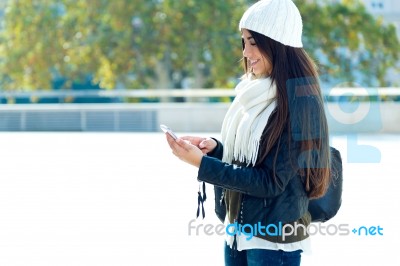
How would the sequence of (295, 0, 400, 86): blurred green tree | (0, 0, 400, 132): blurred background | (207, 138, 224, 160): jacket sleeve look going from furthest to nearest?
(295, 0, 400, 86): blurred green tree < (0, 0, 400, 132): blurred background < (207, 138, 224, 160): jacket sleeve

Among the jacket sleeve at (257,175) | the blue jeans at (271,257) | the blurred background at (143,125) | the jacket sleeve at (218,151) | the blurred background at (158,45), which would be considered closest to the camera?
the jacket sleeve at (257,175)

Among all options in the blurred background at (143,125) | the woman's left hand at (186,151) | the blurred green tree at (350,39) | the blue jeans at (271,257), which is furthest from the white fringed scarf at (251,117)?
the blurred green tree at (350,39)

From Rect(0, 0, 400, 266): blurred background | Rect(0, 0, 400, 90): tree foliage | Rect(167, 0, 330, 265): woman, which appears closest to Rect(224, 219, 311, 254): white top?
Rect(167, 0, 330, 265): woman

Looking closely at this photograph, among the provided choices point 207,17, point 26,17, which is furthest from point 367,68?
point 26,17

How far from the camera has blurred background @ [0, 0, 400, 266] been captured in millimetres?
5836

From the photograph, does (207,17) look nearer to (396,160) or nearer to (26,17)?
(26,17)

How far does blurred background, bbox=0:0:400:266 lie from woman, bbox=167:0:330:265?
54cm

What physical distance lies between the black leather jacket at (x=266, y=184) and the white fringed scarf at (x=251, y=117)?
60mm

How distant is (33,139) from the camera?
13906mm

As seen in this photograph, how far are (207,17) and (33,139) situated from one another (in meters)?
6.63

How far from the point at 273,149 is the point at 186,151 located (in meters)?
0.25

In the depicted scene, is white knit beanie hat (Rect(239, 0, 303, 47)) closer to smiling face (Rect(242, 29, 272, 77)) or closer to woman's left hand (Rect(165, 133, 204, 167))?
smiling face (Rect(242, 29, 272, 77))

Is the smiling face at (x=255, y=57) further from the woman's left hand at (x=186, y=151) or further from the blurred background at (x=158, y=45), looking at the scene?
the blurred background at (x=158, y=45)

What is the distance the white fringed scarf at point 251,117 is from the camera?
8.40 feet
